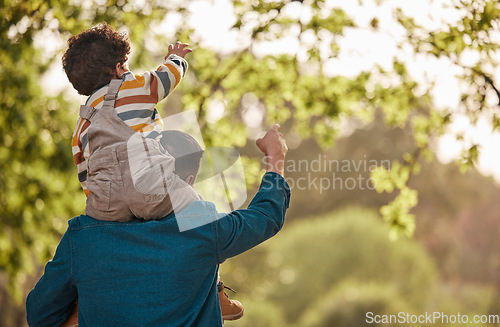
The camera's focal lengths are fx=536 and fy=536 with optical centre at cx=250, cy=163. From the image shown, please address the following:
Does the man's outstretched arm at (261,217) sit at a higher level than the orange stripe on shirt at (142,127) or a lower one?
lower

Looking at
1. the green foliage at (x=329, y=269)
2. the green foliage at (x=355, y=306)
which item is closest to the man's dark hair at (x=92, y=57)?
the green foliage at (x=355, y=306)

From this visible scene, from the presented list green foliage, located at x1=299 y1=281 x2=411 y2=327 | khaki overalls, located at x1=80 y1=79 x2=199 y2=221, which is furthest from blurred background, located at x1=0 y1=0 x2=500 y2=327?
khaki overalls, located at x1=80 y1=79 x2=199 y2=221

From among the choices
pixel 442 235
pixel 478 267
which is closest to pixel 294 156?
pixel 442 235

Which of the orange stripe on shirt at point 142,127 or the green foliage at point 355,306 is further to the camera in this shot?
the green foliage at point 355,306

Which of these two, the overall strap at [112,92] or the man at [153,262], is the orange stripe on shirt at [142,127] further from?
the man at [153,262]

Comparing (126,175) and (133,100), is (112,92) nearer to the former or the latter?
(133,100)

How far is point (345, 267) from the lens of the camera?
12.2 m

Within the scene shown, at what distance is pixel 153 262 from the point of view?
1.44 metres

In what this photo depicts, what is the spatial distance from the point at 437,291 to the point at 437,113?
342 inches

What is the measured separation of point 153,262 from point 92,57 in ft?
2.06

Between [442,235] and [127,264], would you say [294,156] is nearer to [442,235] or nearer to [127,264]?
[442,235]

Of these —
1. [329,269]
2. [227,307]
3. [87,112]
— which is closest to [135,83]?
[87,112]

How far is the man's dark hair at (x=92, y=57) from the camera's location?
5.19ft

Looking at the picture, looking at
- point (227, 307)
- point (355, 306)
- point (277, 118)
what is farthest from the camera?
point (355, 306)
